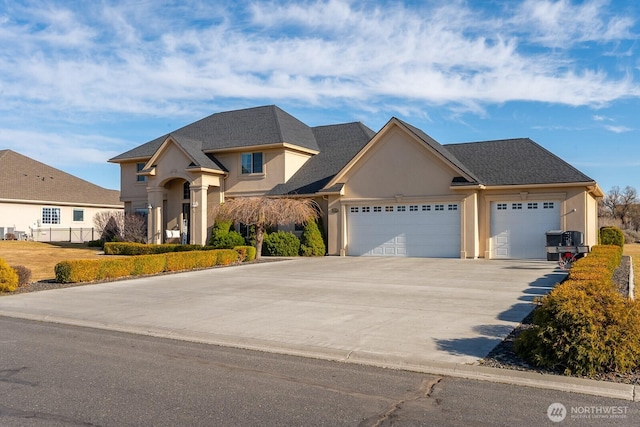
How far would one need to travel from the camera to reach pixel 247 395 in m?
6.38

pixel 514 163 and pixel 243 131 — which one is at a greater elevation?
pixel 243 131

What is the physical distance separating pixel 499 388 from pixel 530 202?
19.5 meters

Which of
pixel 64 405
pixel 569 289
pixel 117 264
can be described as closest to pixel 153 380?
pixel 64 405

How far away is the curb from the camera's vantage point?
21.6 ft

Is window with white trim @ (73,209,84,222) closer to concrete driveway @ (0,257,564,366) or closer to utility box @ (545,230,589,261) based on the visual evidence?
concrete driveway @ (0,257,564,366)

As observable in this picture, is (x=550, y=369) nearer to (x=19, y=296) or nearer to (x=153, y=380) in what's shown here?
(x=153, y=380)

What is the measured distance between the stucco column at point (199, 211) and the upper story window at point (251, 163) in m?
2.45

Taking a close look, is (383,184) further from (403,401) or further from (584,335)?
(403,401)

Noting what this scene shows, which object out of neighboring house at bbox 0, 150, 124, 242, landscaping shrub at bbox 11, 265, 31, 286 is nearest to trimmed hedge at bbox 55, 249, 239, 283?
landscaping shrub at bbox 11, 265, 31, 286

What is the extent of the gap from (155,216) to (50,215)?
15237mm

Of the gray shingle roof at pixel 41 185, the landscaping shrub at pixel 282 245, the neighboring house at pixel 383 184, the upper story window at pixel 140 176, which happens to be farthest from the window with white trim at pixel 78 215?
the landscaping shrub at pixel 282 245

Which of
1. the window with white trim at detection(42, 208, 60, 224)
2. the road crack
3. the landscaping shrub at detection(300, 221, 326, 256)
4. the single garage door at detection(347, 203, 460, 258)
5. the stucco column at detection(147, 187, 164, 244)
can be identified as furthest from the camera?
the window with white trim at detection(42, 208, 60, 224)

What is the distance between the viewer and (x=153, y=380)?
6988 mm

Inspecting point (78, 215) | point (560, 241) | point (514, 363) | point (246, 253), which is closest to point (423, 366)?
point (514, 363)
